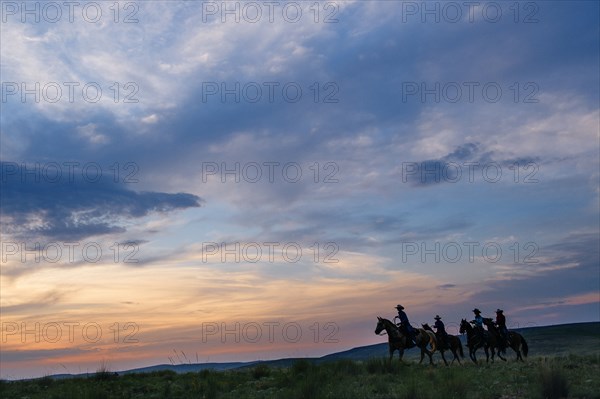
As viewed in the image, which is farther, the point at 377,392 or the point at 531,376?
the point at 531,376

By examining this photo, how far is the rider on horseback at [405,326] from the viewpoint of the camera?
31375 mm

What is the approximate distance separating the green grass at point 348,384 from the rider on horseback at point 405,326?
3.39 m

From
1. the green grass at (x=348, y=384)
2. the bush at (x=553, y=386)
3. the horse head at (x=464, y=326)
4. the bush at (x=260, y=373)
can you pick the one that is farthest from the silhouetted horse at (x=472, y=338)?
the bush at (x=553, y=386)

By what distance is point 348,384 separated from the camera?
21.5m

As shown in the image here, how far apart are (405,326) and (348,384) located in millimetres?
10668

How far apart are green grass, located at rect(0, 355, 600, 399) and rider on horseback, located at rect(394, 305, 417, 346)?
3.39 metres

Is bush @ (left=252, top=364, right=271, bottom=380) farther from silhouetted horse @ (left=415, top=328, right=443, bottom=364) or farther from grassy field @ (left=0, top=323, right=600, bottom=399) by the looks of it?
silhouetted horse @ (left=415, top=328, right=443, bottom=364)

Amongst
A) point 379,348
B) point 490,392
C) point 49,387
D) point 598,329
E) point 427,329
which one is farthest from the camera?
point 379,348

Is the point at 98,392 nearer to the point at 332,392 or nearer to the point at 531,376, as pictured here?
the point at 332,392

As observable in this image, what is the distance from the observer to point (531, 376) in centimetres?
2166

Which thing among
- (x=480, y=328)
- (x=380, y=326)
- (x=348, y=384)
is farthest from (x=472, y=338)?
(x=348, y=384)

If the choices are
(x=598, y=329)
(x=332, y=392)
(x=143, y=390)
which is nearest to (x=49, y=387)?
(x=143, y=390)

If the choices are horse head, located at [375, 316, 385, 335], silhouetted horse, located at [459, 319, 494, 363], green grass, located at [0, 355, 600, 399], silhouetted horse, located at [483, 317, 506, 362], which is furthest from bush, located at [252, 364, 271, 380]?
silhouetted horse, located at [483, 317, 506, 362]

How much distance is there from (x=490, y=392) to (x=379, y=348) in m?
160
